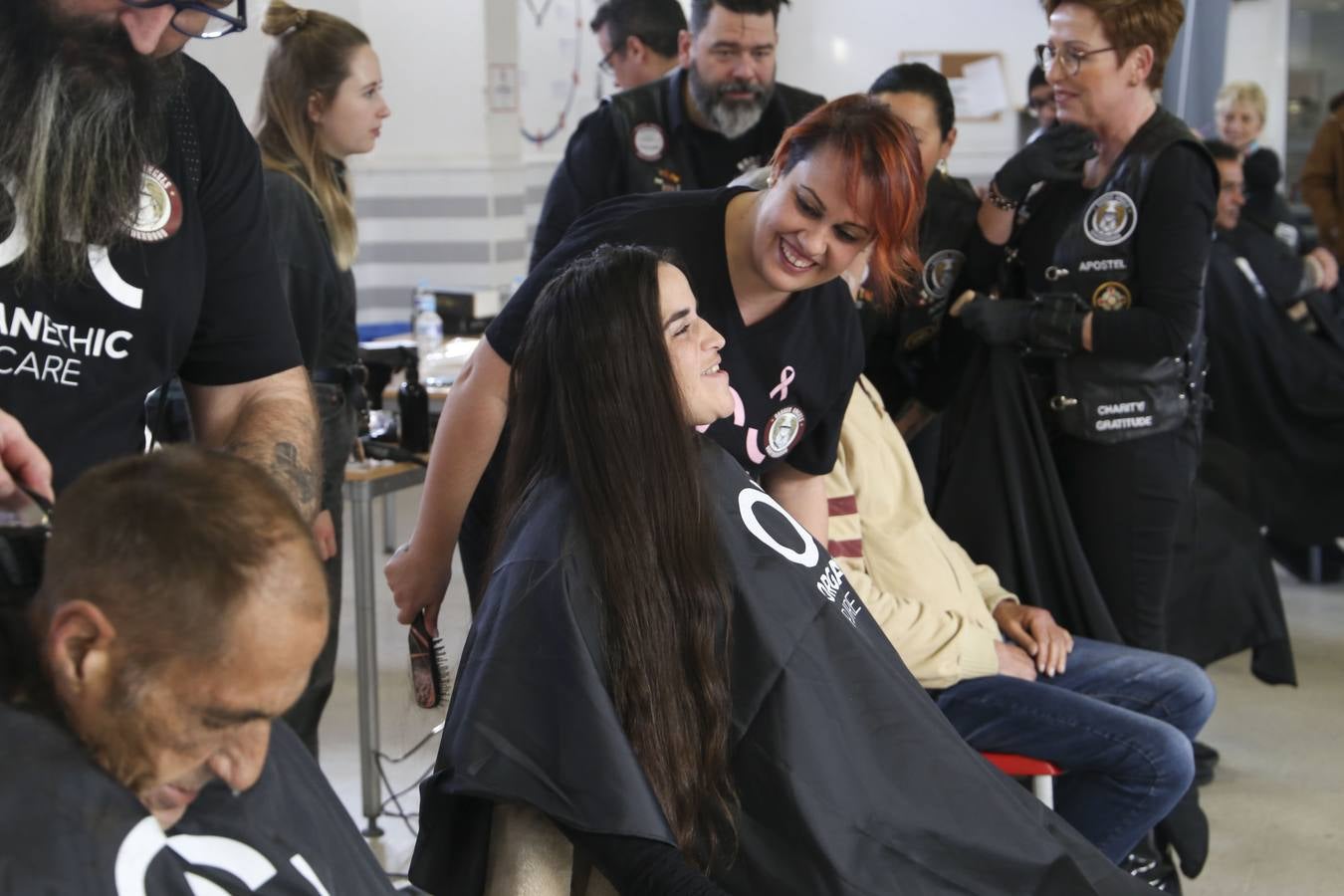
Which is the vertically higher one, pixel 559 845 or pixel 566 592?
pixel 566 592

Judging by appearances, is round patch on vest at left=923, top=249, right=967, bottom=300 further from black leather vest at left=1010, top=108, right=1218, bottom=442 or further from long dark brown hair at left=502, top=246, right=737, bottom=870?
long dark brown hair at left=502, top=246, right=737, bottom=870

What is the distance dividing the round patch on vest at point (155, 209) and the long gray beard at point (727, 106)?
1820 mm

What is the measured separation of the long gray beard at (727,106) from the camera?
10.3 feet

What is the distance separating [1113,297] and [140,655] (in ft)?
7.33

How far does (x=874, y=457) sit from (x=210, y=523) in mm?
1677

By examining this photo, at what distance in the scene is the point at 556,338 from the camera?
161 centimetres

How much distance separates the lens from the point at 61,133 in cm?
139

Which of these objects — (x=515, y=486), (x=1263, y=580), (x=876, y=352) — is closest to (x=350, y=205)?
(x=876, y=352)

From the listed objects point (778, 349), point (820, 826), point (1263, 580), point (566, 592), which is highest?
point (778, 349)

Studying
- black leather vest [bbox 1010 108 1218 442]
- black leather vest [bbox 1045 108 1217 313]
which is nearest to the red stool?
black leather vest [bbox 1010 108 1218 442]

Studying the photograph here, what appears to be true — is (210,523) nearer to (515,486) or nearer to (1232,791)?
(515,486)

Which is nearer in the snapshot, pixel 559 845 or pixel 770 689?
pixel 559 845

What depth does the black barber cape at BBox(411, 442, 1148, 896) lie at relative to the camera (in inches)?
58.8

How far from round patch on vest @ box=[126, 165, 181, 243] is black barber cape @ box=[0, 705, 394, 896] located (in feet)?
1.71
